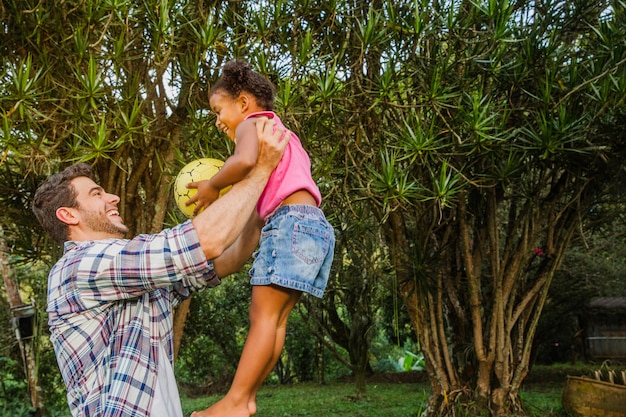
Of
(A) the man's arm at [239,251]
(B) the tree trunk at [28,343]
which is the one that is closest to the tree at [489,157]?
(A) the man's arm at [239,251]

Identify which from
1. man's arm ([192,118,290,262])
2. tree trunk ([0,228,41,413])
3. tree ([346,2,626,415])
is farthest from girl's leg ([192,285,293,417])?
tree trunk ([0,228,41,413])

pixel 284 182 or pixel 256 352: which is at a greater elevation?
pixel 284 182

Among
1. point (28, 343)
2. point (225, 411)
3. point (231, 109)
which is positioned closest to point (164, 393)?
point (225, 411)

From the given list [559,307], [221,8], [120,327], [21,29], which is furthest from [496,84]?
[559,307]

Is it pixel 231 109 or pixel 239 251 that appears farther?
pixel 231 109

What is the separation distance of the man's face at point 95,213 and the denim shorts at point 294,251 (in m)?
0.46

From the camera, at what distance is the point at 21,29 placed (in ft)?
14.1

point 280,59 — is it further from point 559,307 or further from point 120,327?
point 559,307

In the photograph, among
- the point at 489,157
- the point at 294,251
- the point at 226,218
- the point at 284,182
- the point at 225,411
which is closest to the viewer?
the point at 226,218

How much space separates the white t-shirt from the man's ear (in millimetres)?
475


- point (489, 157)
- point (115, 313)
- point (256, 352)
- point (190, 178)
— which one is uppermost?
point (489, 157)

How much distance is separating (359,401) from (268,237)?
831 centimetres

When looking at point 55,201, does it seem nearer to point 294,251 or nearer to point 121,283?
point 121,283

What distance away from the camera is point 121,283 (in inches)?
71.4
